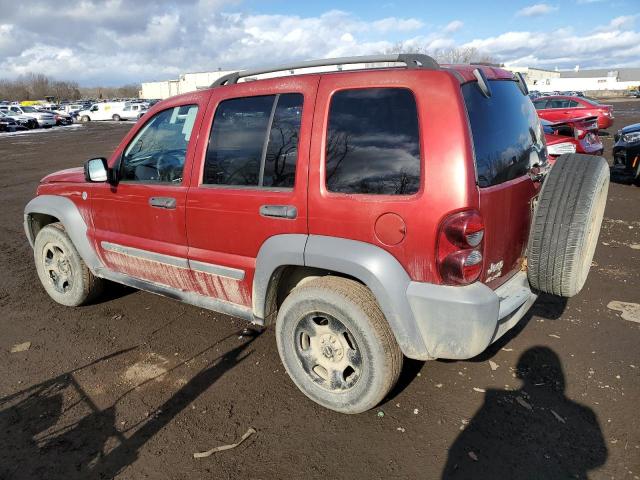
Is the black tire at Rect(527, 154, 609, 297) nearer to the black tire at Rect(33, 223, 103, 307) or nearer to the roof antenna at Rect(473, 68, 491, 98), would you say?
the roof antenna at Rect(473, 68, 491, 98)

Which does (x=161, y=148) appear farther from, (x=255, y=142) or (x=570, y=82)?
(x=570, y=82)

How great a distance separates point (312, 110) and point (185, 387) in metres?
1.99

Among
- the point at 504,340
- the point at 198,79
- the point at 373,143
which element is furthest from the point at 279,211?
the point at 198,79

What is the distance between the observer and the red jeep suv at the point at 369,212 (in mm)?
2363

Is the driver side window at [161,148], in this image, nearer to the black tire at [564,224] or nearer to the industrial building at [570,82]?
the black tire at [564,224]

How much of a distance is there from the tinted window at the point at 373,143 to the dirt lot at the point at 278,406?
1.41 m

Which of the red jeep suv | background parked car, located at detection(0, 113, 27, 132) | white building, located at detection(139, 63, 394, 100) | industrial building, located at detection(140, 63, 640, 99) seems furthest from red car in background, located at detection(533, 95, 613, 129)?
industrial building, located at detection(140, 63, 640, 99)

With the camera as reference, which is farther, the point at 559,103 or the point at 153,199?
the point at 559,103

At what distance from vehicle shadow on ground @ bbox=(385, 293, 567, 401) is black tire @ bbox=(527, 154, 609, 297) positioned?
0.87 metres

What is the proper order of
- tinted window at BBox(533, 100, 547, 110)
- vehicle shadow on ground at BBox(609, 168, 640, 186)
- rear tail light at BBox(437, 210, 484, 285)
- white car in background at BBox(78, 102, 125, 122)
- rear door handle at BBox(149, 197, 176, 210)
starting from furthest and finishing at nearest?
white car in background at BBox(78, 102, 125, 122) < tinted window at BBox(533, 100, 547, 110) < vehicle shadow on ground at BBox(609, 168, 640, 186) < rear door handle at BBox(149, 197, 176, 210) < rear tail light at BBox(437, 210, 484, 285)

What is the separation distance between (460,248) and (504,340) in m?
1.61

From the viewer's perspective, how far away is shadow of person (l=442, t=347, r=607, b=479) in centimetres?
236

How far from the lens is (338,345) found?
111 inches

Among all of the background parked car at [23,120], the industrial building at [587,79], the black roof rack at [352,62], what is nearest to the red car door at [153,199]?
the black roof rack at [352,62]
